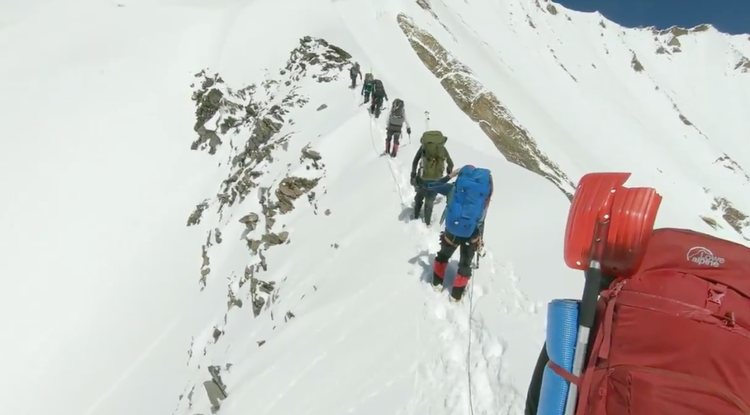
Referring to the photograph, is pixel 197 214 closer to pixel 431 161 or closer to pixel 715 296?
pixel 431 161

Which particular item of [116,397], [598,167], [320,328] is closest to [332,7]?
[116,397]

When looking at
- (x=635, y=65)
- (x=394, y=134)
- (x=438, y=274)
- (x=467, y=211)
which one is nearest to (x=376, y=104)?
(x=394, y=134)

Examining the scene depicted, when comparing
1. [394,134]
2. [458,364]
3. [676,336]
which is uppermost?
[394,134]

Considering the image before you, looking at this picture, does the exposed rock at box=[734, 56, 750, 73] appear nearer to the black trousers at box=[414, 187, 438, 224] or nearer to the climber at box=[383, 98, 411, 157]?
the climber at box=[383, 98, 411, 157]

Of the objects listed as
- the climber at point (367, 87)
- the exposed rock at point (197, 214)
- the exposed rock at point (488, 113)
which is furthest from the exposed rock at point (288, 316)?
the exposed rock at point (488, 113)

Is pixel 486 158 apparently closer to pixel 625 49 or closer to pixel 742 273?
pixel 742 273

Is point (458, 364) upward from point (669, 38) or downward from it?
downward
